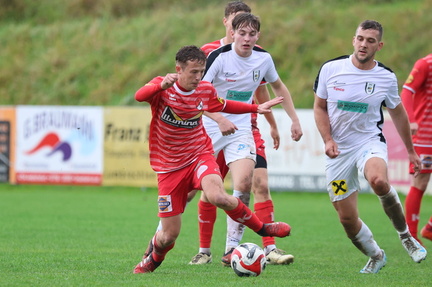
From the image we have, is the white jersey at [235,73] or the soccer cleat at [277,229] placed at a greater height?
the white jersey at [235,73]

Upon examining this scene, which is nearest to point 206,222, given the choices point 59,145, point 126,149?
point 126,149

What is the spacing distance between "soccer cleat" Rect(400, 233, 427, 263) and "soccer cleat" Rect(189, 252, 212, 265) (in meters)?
1.90

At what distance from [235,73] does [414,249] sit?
7.85 feet

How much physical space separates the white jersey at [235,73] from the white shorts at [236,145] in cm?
11

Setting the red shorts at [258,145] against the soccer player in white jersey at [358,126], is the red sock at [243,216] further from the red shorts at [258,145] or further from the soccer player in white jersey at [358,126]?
the red shorts at [258,145]

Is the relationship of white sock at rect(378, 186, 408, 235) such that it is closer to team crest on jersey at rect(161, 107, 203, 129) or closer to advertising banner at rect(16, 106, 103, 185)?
team crest on jersey at rect(161, 107, 203, 129)

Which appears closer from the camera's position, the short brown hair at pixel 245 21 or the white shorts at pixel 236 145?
the short brown hair at pixel 245 21

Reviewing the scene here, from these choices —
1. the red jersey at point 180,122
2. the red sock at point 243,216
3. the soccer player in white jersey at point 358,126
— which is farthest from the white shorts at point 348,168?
the red jersey at point 180,122

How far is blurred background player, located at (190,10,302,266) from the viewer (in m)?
7.84

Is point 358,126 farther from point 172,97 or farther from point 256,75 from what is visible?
point 172,97

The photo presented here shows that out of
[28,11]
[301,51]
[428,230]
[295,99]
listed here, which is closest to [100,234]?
[428,230]

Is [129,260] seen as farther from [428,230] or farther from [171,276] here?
[428,230]

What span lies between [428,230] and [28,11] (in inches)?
962

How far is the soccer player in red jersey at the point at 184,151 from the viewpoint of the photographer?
6770 mm
